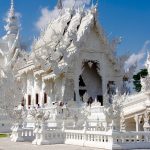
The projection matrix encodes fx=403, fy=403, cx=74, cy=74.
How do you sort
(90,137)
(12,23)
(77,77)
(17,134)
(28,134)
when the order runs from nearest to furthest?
(90,137)
(17,134)
(28,134)
(77,77)
(12,23)

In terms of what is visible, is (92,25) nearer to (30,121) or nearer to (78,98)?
(78,98)

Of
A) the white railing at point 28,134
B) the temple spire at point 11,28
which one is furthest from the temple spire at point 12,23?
the white railing at point 28,134

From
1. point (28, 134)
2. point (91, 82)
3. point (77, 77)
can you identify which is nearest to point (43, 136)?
point (28, 134)

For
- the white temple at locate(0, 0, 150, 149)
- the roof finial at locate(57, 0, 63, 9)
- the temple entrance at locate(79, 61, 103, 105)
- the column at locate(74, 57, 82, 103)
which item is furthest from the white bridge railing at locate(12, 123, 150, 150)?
the roof finial at locate(57, 0, 63, 9)

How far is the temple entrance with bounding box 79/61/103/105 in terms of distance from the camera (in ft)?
98.0

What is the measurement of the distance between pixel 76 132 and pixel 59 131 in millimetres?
1039

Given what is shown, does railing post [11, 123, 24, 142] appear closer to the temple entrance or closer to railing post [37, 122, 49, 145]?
railing post [37, 122, 49, 145]

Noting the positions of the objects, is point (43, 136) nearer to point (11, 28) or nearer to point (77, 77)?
point (77, 77)

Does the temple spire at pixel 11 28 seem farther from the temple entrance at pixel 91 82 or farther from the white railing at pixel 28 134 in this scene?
the white railing at pixel 28 134

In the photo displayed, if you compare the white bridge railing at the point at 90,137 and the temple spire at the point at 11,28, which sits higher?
the temple spire at the point at 11,28

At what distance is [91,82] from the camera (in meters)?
30.5

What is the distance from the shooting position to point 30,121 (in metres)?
23.5

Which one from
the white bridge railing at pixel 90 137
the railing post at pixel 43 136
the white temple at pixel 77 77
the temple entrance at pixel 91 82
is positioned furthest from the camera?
the temple entrance at pixel 91 82

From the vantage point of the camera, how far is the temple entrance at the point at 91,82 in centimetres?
2988
